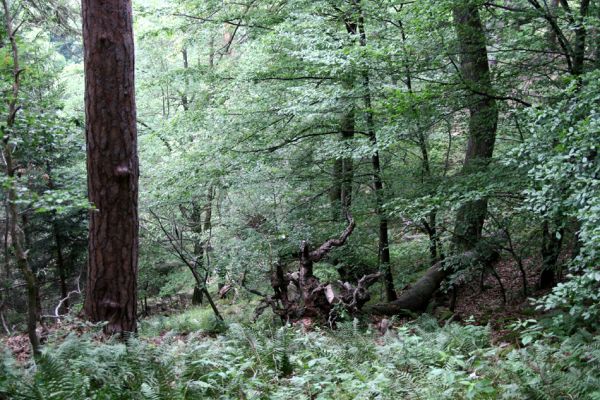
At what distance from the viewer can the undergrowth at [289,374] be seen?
318cm

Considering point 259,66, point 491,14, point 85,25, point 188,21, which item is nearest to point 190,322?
point 259,66

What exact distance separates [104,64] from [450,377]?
4.29 meters

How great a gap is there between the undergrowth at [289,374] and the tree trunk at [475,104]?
130 inches

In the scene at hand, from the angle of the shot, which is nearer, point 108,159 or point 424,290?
point 108,159

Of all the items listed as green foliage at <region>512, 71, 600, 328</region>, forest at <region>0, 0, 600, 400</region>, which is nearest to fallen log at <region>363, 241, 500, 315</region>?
forest at <region>0, 0, 600, 400</region>

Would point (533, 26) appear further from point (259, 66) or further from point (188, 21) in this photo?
point (188, 21)

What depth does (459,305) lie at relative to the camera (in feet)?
30.7

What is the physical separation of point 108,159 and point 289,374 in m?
2.76

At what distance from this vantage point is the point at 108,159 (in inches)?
196

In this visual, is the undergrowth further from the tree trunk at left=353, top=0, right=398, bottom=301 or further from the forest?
the tree trunk at left=353, top=0, right=398, bottom=301

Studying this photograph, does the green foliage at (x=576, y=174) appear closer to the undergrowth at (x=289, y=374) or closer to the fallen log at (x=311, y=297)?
the undergrowth at (x=289, y=374)

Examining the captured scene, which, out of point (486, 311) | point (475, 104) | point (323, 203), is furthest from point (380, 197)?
point (486, 311)

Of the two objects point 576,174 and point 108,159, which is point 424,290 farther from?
point 108,159

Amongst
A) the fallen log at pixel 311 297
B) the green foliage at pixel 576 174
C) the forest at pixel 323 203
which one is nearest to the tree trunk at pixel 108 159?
the forest at pixel 323 203
